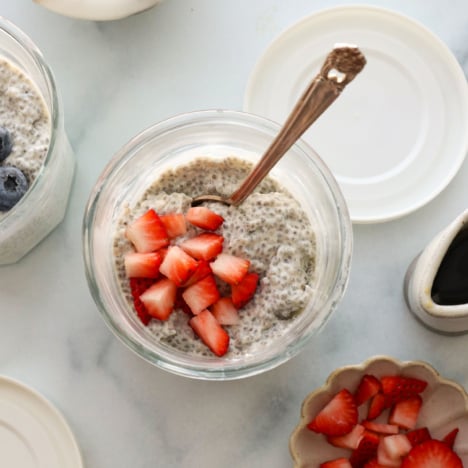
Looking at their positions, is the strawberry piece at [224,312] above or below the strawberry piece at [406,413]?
above

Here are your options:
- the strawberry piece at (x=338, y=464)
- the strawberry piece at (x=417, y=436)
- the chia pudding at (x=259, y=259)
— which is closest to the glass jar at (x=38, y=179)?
the chia pudding at (x=259, y=259)

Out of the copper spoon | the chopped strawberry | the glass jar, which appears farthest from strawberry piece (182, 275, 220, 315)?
the glass jar

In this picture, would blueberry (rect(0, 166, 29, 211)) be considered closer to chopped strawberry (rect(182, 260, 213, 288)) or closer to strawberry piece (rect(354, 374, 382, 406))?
chopped strawberry (rect(182, 260, 213, 288))

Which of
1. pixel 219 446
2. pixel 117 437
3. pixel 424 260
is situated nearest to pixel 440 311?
pixel 424 260

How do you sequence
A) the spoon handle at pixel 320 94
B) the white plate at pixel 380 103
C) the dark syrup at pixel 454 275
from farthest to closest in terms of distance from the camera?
the white plate at pixel 380 103, the dark syrup at pixel 454 275, the spoon handle at pixel 320 94

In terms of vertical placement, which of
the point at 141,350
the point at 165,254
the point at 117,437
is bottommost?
the point at 117,437

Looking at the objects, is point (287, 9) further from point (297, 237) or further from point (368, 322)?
point (368, 322)

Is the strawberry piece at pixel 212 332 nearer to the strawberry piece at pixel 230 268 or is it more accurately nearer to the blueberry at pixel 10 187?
the strawberry piece at pixel 230 268
